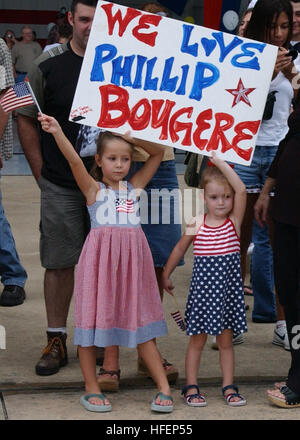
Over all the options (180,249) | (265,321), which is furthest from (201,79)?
(265,321)

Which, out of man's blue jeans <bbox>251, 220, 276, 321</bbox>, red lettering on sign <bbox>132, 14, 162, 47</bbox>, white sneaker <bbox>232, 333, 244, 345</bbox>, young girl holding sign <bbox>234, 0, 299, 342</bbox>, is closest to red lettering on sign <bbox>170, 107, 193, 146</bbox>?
red lettering on sign <bbox>132, 14, 162, 47</bbox>

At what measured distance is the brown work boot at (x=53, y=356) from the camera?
14.0ft

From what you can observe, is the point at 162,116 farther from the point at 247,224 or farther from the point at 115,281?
the point at 247,224

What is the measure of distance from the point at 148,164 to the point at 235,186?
42 cm

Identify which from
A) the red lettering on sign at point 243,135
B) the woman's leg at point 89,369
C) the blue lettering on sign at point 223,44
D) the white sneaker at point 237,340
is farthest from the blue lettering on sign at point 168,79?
the white sneaker at point 237,340

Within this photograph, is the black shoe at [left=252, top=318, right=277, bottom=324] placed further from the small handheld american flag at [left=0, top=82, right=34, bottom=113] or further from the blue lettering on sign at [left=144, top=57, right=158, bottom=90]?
the small handheld american flag at [left=0, top=82, right=34, bottom=113]

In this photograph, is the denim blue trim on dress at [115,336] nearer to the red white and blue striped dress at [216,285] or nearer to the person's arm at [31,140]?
the red white and blue striped dress at [216,285]

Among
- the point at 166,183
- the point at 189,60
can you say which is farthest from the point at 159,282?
the point at 189,60

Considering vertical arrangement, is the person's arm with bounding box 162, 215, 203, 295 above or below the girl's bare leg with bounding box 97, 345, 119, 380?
above

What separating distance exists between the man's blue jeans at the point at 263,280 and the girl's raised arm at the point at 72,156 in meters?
1.66

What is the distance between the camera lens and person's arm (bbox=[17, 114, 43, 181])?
443 cm

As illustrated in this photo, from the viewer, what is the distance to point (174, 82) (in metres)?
3.87

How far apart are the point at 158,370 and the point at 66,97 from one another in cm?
142
